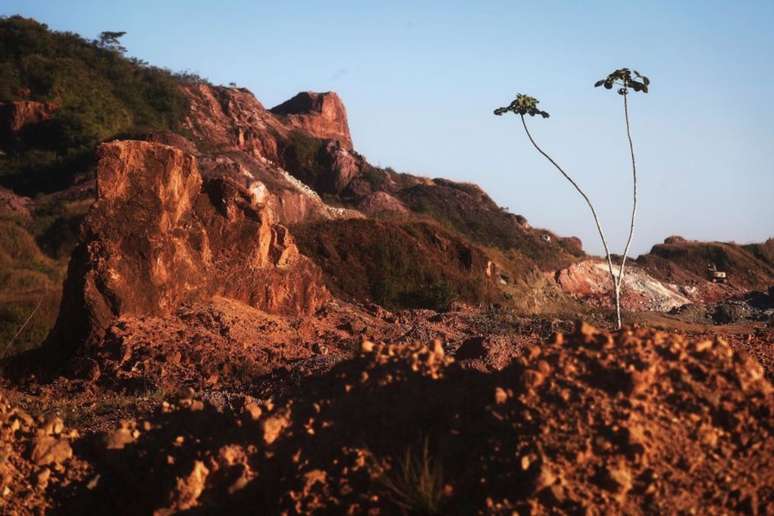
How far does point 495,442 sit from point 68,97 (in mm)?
45194

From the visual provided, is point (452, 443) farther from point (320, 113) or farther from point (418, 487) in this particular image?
point (320, 113)

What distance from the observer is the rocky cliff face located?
1290 cm

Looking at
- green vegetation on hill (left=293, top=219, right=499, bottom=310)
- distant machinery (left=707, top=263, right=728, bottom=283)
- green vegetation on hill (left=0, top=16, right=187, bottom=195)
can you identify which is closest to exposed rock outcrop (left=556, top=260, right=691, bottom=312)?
distant machinery (left=707, top=263, right=728, bottom=283)

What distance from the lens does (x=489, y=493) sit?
176 inches

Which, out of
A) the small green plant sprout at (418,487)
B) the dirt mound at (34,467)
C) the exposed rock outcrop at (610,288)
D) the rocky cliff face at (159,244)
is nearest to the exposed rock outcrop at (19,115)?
the exposed rock outcrop at (610,288)

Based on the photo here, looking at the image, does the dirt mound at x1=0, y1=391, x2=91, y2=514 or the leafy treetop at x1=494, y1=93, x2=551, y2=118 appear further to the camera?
the leafy treetop at x1=494, y1=93, x2=551, y2=118

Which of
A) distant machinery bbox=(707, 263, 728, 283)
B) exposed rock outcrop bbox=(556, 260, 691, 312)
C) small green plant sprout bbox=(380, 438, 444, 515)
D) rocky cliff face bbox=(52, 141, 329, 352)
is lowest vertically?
small green plant sprout bbox=(380, 438, 444, 515)

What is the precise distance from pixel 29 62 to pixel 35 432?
152 ft

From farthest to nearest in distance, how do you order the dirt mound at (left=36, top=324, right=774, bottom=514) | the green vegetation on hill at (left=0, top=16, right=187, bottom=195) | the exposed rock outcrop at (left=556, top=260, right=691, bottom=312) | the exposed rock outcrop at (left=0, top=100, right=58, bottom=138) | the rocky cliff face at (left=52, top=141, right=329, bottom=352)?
the exposed rock outcrop at (left=0, top=100, right=58, bottom=138), the exposed rock outcrop at (left=556, top=260, right=691, bottom=312), the green vegetation on hill at (left=0, top=16, right=187, bottom=195), the rocky cliff face at (left=52, top=141, right=329, bottom=352), the dirt mound at (left=36, top=324, right=774, bottom=514)

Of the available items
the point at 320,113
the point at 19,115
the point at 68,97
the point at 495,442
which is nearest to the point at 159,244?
the point at 495,442

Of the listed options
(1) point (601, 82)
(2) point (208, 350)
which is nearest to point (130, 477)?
(2) point (208, 350)

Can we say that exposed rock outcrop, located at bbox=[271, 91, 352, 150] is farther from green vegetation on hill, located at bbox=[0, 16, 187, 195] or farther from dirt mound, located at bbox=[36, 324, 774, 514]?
dirt mound, located at bbox=[36, 324, 774, 514]

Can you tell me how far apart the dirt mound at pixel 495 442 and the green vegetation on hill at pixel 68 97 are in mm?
32193

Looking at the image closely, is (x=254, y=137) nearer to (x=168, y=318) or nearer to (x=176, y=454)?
(x=168, y=318)
